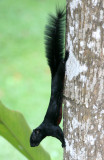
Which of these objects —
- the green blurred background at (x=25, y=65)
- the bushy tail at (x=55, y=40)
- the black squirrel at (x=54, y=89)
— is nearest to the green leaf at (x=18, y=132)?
the black squirrel at (x=54, y=89)

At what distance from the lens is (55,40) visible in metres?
1.99

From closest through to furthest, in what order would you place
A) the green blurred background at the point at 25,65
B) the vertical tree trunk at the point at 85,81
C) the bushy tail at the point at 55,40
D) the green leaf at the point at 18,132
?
the vertical tree trunk at the point at 85,81 < the bushy tail at the point at 55,40 < the green leaf at the point at 18,132 < the green blurred background at the point at 25,65

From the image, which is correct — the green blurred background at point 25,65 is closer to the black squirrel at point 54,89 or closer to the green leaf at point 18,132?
the green leaf at point 18,132

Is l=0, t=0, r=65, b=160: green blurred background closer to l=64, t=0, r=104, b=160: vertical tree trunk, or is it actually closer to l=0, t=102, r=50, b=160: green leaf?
l=0, t=102, r=50, b=160: green leaf

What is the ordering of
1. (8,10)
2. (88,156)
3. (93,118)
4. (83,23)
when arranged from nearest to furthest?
1. (83,23)
2. (93,118)
3. (88,156)
4. (8,10)

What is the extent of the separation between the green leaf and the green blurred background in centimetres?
149

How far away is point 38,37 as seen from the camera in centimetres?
727

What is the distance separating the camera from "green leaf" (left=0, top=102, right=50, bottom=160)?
2.03 meters

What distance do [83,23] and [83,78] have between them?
292 millimetres

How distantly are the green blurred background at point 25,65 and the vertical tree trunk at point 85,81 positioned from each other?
1655 millimetres

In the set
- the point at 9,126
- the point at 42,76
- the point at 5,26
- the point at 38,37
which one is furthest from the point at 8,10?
the point at 9,126

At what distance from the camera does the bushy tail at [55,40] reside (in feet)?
6.29

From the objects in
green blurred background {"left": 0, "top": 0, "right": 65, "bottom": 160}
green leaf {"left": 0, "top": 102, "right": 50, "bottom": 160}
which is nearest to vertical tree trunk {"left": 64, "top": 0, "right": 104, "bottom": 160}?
green leaf {"left": 0, "top": 102, "right": 50, "bottom": 160}

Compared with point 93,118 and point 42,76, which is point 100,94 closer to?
point 93,118
